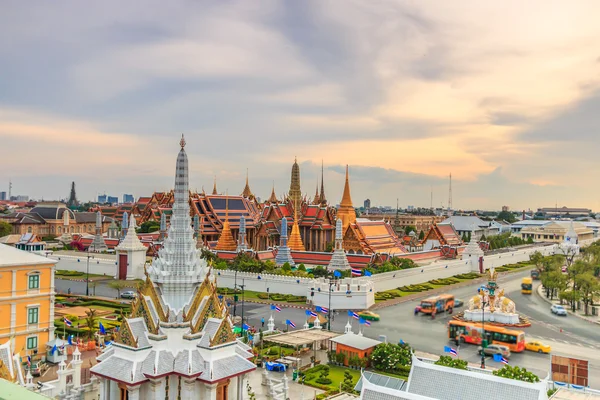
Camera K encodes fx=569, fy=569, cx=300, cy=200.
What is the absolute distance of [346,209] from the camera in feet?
261

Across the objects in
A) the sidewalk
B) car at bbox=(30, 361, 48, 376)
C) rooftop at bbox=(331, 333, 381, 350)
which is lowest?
car at bbox=(30, 361, 48, 376)

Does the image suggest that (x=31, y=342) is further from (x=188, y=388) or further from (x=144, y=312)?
(x=188, y=388)

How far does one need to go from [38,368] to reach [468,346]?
2344 cm

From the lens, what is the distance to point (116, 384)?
19.2 m

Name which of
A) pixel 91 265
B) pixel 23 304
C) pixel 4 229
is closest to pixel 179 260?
pixel 23 304

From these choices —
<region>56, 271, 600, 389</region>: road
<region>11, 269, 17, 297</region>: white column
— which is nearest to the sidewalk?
<region>56, 271, 600, 389</region>: road

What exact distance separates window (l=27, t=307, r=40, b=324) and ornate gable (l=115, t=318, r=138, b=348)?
12639 mm

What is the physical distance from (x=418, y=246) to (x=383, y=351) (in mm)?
65583

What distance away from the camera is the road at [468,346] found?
31109 mm

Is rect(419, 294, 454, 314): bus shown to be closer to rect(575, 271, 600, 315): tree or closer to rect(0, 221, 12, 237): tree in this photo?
rect(575, 271, 600, 315): tree

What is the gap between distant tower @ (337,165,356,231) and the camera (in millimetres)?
78900

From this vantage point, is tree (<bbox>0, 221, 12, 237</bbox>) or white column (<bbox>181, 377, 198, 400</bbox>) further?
tree (<bbox>0, 221, 12, 237</bbox>)

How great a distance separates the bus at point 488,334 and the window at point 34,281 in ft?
78.1

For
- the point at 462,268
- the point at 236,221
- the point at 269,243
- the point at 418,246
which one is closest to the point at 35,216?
the point at 236,221
